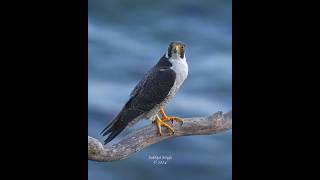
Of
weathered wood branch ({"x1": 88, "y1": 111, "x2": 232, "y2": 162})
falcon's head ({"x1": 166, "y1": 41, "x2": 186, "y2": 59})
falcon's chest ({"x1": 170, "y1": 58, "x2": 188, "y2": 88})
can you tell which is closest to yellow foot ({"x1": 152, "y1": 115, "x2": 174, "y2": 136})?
weathered wood branch ({"x1": 88, "y1": 111, "x2": 232, "y2": 162})

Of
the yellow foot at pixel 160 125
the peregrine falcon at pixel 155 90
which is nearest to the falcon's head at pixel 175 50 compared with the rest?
the peregrine falcon at pixel 155 90

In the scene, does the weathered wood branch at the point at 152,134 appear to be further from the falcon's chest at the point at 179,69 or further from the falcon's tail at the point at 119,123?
the falcon's chest at the point at 179,69

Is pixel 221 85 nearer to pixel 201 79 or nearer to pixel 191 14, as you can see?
pixel 201 79

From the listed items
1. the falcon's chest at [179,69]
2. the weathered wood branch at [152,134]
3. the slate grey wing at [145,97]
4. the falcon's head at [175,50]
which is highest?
the falcon's head at [175,50]

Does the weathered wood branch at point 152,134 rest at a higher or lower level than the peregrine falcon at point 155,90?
lower

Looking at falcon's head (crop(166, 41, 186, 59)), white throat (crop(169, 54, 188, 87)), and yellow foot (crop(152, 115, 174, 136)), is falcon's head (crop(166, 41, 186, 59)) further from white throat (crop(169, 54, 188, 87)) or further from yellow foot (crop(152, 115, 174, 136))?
yellow foot (crop(152, 115, 174, 136))

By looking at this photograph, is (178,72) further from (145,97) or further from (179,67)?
(145,97)

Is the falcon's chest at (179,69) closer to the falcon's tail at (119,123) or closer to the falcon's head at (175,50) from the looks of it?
the falcon's head at (175,50)

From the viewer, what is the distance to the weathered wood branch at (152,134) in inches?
101

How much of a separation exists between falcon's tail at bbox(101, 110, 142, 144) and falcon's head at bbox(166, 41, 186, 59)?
293 mm

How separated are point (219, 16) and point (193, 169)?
0.70 metres

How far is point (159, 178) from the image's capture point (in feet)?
8.38

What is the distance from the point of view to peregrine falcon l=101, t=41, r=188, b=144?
8.32 feet

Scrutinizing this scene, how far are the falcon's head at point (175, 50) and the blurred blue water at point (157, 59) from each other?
3 cm
